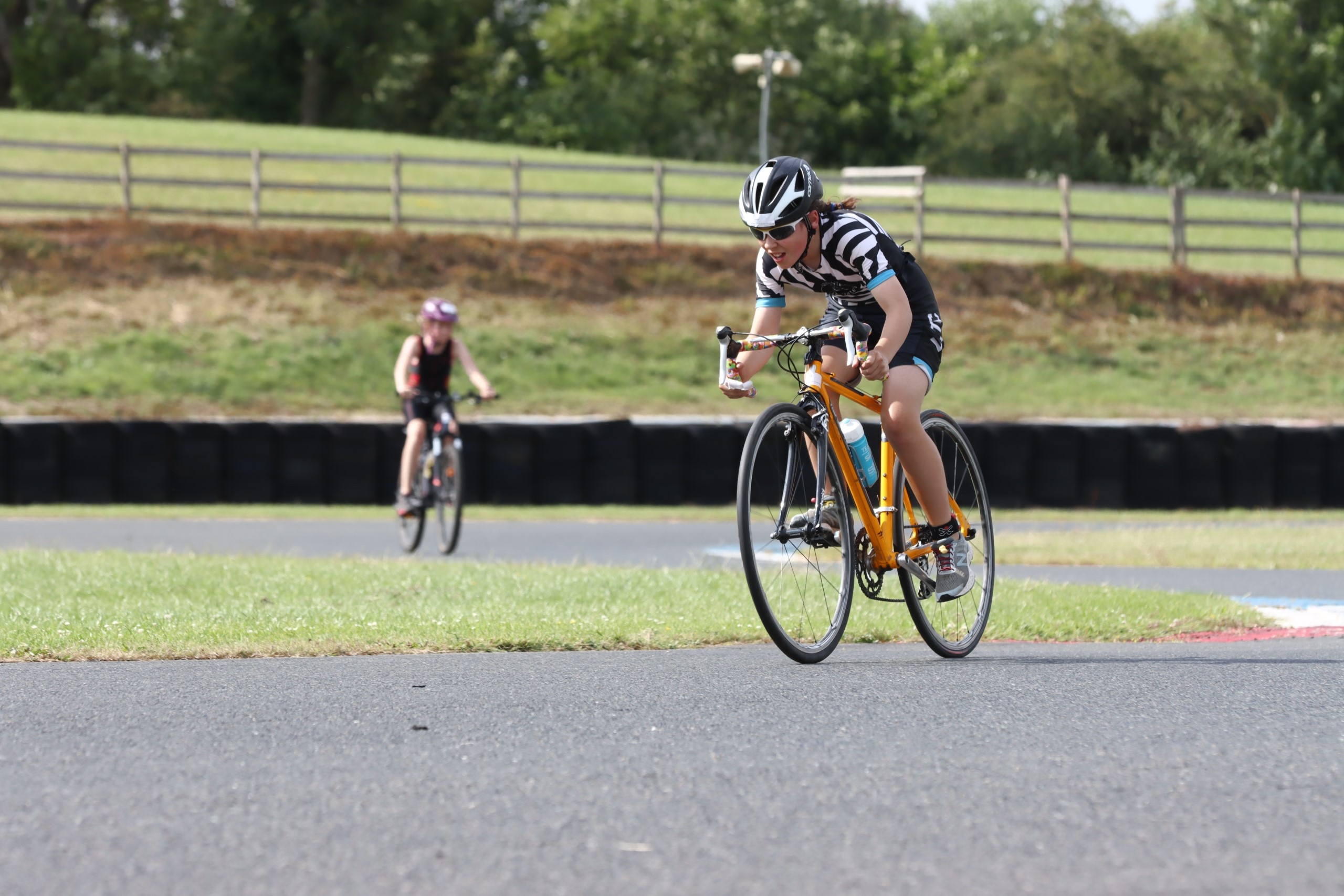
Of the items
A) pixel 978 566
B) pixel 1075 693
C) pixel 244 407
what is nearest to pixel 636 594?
pixel 978 566

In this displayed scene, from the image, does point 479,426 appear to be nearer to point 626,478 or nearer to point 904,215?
point 626,478

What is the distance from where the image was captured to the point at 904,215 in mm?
34031

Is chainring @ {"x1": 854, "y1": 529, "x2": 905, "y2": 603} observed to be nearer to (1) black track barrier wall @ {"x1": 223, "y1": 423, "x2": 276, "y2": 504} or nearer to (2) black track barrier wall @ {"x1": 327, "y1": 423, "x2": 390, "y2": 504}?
(2) black track barrier wall @ {"x1": 327, "y1": 423, "x2": 390, "y2": 504}

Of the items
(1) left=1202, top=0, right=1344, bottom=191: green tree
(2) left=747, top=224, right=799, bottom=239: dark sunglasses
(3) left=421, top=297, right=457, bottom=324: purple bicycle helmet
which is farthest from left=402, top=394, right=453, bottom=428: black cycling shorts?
(1) left=1202, top=0, right=1344, bottom=191: green tree

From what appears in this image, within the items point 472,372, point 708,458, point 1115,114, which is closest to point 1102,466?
point 708,458

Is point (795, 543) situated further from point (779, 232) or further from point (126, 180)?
point (126, 180)

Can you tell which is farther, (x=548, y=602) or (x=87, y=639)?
(x=548, y=602)

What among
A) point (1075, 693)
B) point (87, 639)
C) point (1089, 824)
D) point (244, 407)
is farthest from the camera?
point (244, 407)

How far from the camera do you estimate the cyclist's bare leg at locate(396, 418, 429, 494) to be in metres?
12.3

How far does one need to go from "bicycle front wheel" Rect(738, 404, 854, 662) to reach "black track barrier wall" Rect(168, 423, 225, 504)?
11791 millimetres

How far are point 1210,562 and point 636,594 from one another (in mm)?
5534

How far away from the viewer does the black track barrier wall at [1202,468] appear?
1786 cm

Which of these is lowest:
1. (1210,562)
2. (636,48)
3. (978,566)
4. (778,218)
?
(1210,562)

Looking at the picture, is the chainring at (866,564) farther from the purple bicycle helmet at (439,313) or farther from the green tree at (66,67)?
the green tree at (66,67)
